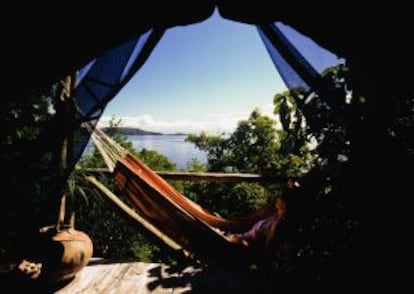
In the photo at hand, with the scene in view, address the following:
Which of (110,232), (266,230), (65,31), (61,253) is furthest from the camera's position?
(110,232)

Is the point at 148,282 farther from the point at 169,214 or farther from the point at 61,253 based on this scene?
the point at 61,253

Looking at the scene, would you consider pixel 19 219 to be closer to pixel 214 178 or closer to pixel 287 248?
pixel 214 178

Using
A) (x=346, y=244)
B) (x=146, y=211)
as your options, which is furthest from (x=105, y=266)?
(x=346, y=244)

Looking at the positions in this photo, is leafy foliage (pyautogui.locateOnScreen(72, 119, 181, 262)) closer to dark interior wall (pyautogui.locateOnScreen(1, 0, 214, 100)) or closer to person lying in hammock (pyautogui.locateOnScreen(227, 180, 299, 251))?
person lying in hammock (pyautogui.locateOnScreen(227, 180, 299, 251))

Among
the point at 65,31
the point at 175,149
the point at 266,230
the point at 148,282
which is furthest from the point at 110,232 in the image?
the point at 175,149

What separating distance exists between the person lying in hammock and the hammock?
62 millimetres

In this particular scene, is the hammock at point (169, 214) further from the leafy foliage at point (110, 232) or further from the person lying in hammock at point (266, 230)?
the leafy foliage at point (110, 232)

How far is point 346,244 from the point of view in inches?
83.7

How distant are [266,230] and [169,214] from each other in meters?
0.63

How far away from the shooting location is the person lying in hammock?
193 centimetres

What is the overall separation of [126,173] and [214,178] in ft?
2.41

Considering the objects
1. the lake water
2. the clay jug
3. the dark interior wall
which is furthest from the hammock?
the lake water

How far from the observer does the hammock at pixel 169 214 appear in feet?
6.58

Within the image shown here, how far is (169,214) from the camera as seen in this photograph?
2068mm
